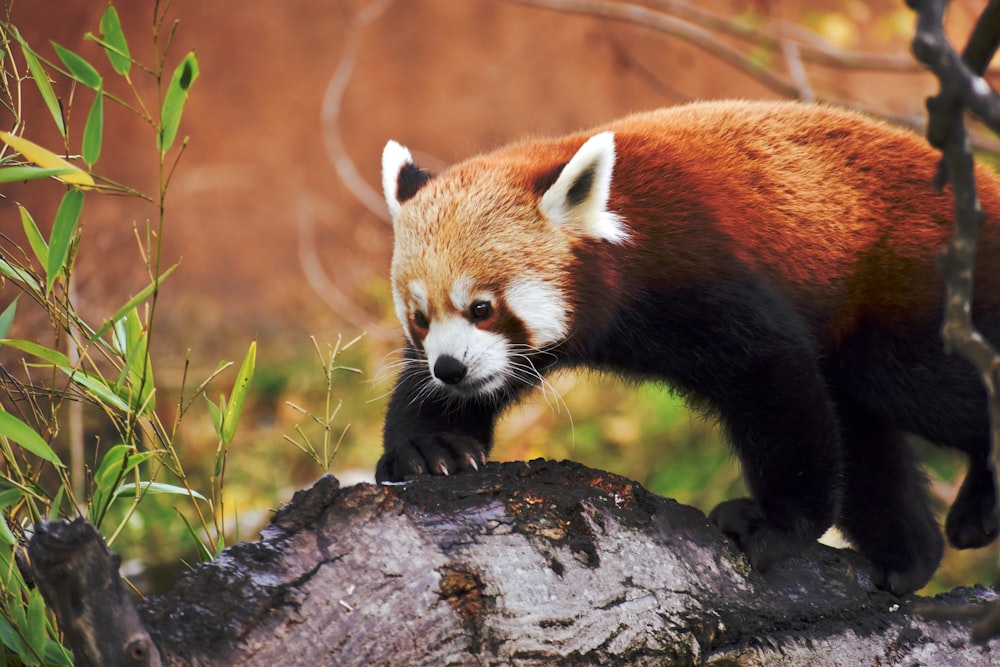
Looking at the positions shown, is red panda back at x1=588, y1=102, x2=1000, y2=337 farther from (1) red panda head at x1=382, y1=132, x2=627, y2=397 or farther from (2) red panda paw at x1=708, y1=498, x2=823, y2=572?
(2) red panda paw at x1=708, y1=498, x2=823, y2=572

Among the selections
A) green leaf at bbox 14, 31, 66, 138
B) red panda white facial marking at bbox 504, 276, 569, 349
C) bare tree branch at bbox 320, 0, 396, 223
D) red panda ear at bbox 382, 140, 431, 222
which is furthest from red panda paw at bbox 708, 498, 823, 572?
bare tree branch at bbox 320, 0, 396, 223

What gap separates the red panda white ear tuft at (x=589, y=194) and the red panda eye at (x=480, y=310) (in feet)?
0.83

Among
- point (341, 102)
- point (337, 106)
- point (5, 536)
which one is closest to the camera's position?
point (5, 536)

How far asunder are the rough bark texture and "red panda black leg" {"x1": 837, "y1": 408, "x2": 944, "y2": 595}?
0.49 metres

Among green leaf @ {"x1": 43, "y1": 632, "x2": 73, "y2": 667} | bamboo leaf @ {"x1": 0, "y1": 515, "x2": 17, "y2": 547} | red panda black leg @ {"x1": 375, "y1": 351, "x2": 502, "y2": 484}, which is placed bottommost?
red panda black leg @ {"x1": 375, "y1": 351, "x2": 502, "y2": 484}

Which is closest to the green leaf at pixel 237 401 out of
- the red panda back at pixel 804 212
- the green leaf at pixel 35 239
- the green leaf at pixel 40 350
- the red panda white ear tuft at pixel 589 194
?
the green leaf at pixel 40 350

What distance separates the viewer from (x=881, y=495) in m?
2.56

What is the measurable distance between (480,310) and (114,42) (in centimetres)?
95

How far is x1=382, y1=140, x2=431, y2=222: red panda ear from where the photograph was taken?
8.38 feet

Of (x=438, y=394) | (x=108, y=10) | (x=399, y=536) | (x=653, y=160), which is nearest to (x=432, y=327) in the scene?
→ (x=438, y=394)

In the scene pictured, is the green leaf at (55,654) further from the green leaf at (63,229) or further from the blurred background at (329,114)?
the blurred background at (329,114)

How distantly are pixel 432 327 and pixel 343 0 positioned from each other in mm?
5283

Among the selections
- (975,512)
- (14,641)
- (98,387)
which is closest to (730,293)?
(975,512)

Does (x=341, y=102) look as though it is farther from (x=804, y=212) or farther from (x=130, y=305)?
(x=130, y=305)
